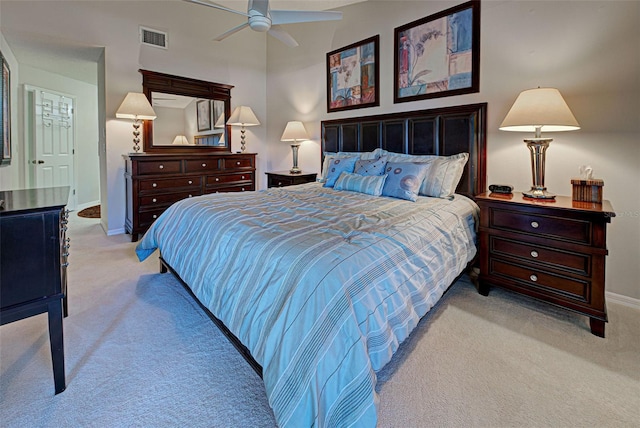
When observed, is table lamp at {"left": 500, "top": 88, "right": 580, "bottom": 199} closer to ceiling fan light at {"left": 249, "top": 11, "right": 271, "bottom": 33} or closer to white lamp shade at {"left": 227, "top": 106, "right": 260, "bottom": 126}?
ceiling fan light at {"left": 249, "top": 11, "right": 271, "bottom": 33}

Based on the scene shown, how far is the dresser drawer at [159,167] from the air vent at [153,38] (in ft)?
5.57

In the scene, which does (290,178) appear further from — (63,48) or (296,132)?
(63,48)

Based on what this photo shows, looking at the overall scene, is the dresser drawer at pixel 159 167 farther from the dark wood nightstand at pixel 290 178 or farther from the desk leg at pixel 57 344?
the desk leg at pixel 57 344

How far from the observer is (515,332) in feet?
6.61

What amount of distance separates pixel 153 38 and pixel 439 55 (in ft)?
→ 12.5

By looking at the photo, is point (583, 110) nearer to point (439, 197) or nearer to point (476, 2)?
point (439, 197)

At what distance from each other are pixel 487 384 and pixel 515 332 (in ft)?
2.10

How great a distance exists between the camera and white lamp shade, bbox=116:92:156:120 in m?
3.93

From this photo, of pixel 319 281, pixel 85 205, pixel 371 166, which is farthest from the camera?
pixel 85 205

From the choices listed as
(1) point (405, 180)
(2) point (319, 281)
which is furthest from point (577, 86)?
(2) point (319, 281)

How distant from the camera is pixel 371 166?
317cm

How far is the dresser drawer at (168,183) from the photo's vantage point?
3.99m

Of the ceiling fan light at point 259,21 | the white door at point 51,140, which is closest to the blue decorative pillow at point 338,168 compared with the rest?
the ceiling fan light at point 259,21

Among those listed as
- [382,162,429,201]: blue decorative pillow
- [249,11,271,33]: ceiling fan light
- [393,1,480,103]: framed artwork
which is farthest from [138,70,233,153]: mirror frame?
[382,162,429,201]: blue decorative pillow
